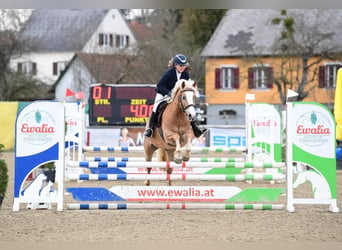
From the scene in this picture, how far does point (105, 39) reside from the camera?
41875 millimetres

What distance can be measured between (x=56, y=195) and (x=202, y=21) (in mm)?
30928

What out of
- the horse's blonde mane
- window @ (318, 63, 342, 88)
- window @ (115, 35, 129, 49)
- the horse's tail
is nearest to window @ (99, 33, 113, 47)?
window @ (115, 35, 129, 49)

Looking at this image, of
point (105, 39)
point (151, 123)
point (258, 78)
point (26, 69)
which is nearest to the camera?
point (151, 123)

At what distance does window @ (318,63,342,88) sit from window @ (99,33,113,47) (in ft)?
41.7

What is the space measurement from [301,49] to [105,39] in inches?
585

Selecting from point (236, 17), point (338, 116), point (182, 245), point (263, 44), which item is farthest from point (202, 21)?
point (182, 245)

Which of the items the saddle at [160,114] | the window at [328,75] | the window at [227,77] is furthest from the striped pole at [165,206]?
the window at [227,77]

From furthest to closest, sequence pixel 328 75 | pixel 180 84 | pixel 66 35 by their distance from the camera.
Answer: pixel 66 35, pixel 328 75, pixel 180 84

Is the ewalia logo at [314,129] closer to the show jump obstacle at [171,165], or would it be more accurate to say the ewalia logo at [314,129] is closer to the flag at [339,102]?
the show jump obstacle at [171,165]

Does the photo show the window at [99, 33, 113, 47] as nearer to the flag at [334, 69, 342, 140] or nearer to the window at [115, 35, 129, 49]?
the window at [115, 35, 129, 49]

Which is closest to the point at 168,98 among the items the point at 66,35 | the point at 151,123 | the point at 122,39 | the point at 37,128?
the point at 151,123

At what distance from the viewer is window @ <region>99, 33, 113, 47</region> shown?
40.1 m

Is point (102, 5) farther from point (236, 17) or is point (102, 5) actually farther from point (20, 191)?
point (236, 17)

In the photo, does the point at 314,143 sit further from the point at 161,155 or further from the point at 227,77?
the point at 227,77
